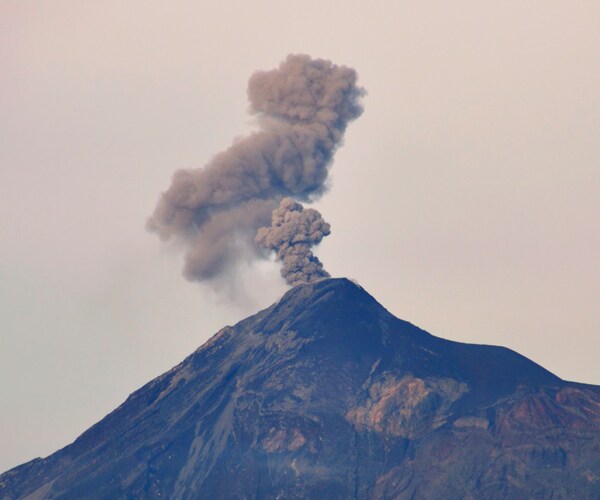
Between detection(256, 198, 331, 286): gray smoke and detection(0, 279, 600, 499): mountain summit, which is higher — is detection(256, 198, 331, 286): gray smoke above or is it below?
above

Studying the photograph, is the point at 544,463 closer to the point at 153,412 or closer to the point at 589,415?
the point at 589,415

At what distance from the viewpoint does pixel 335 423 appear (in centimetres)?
13525

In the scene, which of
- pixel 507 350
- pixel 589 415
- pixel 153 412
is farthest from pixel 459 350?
pixel 153 412

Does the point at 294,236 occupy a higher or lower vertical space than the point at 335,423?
higher

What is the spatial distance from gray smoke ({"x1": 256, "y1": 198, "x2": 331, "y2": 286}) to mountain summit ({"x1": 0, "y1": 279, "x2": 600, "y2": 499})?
1.75 m

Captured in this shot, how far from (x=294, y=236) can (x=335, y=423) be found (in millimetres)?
16671

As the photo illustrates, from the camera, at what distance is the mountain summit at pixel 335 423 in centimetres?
A: 12888

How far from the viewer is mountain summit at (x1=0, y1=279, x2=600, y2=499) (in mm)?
128875

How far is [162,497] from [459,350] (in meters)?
28.0

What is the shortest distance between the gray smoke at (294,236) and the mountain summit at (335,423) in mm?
1753

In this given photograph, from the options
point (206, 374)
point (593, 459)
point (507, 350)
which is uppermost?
point (206, 374)

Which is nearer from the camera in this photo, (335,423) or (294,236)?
(335,423)

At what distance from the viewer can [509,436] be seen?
433 feet

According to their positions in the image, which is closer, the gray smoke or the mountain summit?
the mountain summit
